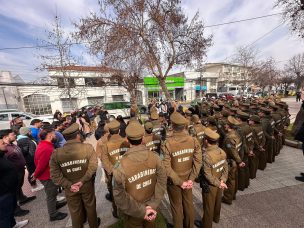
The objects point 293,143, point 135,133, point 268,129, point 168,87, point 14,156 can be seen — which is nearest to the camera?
point 135,133

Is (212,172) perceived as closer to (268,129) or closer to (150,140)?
(150,140)

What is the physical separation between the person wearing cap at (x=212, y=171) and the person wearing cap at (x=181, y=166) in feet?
0.48

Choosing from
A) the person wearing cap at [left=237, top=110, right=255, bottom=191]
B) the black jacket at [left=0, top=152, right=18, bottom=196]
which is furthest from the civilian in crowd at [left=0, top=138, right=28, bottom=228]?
the person wearing cap at [left=237, top=110, right=255, bottom=191]

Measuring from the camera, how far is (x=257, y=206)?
10.5 ft

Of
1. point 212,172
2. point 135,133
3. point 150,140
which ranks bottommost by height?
point 212,172

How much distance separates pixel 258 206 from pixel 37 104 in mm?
28077

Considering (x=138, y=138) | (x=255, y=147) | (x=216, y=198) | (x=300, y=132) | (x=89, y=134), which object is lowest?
(x=89, y=134)

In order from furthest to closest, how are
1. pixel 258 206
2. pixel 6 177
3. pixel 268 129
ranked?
pixel 268 129
pixel 258 206
pixel 6 177

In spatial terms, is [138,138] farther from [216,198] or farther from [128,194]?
[216,198]

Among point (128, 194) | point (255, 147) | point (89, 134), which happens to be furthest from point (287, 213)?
point (89, 134)

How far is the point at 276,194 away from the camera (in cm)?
350

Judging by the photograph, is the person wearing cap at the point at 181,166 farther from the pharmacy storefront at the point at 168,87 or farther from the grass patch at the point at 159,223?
the pharmacy storefront at the point at 168,87

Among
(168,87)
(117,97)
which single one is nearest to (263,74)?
(168,87)

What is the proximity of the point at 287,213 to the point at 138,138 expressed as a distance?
3405 millimetres
